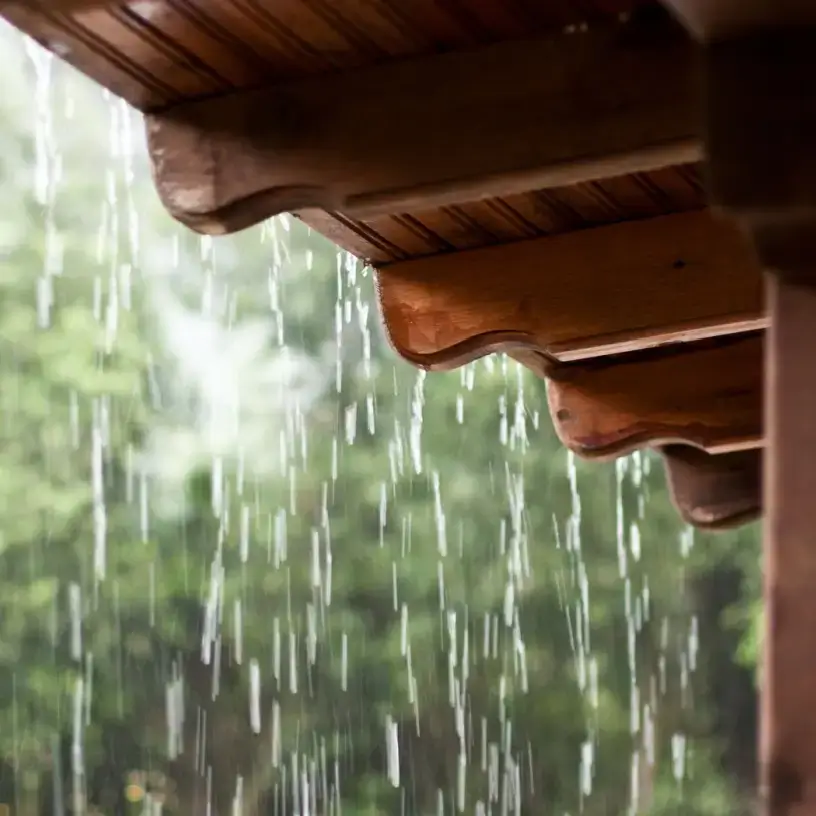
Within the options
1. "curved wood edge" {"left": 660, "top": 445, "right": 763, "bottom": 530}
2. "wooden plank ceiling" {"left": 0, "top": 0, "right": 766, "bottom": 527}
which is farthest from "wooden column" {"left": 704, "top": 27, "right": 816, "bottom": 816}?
"curved wood edge" {"left": 660, "top": 445, "right": 763, "bottom": 530}

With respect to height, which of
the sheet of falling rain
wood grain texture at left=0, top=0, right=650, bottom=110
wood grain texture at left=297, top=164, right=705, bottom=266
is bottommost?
the sheet of falling rain

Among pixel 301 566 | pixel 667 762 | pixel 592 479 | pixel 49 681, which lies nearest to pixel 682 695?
pixel 667 762

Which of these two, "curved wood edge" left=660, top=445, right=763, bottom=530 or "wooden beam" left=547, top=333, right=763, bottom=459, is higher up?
"wooden beam" left=547, top=333, right=763, bottom=459

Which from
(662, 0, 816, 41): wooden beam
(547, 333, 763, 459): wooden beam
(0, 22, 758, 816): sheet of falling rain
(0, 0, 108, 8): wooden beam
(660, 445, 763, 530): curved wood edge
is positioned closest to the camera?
(662, 0, 816, 41): wooden beam

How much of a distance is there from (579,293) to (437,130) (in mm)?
528

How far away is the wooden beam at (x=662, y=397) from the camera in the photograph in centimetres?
216

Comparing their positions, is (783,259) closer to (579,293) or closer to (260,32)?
(260,32)

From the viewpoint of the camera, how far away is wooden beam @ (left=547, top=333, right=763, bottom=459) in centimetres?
216

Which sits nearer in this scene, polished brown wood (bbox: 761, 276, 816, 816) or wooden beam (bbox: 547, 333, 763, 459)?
polished brown wood (bbox: 761, 276, 816, 816)

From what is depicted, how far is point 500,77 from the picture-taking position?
4.23 feet

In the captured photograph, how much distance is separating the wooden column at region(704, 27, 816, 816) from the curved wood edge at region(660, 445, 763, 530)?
5.47 ft

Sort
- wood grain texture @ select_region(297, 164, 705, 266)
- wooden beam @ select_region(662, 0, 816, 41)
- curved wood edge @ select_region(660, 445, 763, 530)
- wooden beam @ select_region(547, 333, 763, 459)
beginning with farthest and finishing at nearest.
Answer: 1. curved wood edge @ select_region(660, 445, 763, 530)
2. wooden beam @ select_region(547, 333, 763, 459)
3. wood grain texture @ select_region(297, 164, 705, 266)
4. wooden beam @ select_region(662, 0, 816, 41)

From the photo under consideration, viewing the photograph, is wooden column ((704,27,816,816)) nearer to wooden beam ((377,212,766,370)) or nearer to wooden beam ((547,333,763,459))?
wooden beam ((377,212,766,370))

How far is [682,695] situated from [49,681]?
10.6 ft
